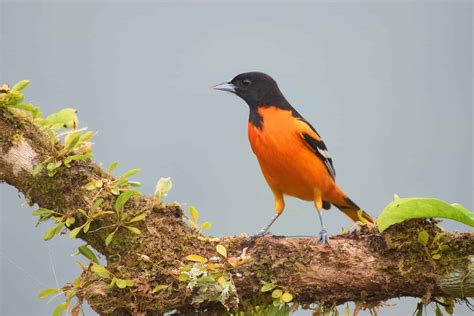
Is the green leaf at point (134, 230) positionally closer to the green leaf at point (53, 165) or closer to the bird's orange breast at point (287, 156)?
the green leaf at point (53, 165)

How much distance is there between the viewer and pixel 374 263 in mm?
3180

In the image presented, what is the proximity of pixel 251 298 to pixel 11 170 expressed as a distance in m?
1.38

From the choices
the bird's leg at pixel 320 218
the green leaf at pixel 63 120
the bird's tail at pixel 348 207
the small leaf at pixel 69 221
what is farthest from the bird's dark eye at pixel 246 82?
the small leaf at pixel 69 221

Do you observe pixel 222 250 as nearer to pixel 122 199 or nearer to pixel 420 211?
pixel 122 199

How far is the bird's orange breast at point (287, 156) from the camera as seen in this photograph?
13.1 feet

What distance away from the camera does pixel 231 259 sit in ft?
10.3

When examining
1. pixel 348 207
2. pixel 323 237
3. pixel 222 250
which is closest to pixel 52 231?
pixel 222 250

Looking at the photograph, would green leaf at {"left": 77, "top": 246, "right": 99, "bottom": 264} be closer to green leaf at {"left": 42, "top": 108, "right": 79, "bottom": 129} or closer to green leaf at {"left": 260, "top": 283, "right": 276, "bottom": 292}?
green leaf at {"left": 42, "top": 108, "right": 79, "bottom": 129}

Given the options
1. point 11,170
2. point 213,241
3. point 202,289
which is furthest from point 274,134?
point 11,170

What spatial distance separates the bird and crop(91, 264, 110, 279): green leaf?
105 cm

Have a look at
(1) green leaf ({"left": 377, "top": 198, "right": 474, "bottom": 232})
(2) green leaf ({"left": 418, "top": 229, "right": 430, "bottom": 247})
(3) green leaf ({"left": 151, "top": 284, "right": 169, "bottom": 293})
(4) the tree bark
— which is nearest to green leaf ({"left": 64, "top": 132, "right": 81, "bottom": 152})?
(4) the tree bark

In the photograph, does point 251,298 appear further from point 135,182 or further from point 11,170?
point 11,170

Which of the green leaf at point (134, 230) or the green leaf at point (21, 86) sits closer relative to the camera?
the green leaf at point (134, 230)

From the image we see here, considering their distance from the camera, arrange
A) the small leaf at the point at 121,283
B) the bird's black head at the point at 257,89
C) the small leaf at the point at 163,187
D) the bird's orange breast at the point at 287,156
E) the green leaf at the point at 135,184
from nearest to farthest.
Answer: the small leaf at the point at 121,283, the green leaf at the point at 135,184, the small leaf at the point at 163,187, the bird's orange breast at the point at 287,156, the bird's black head at the point at 257,89
